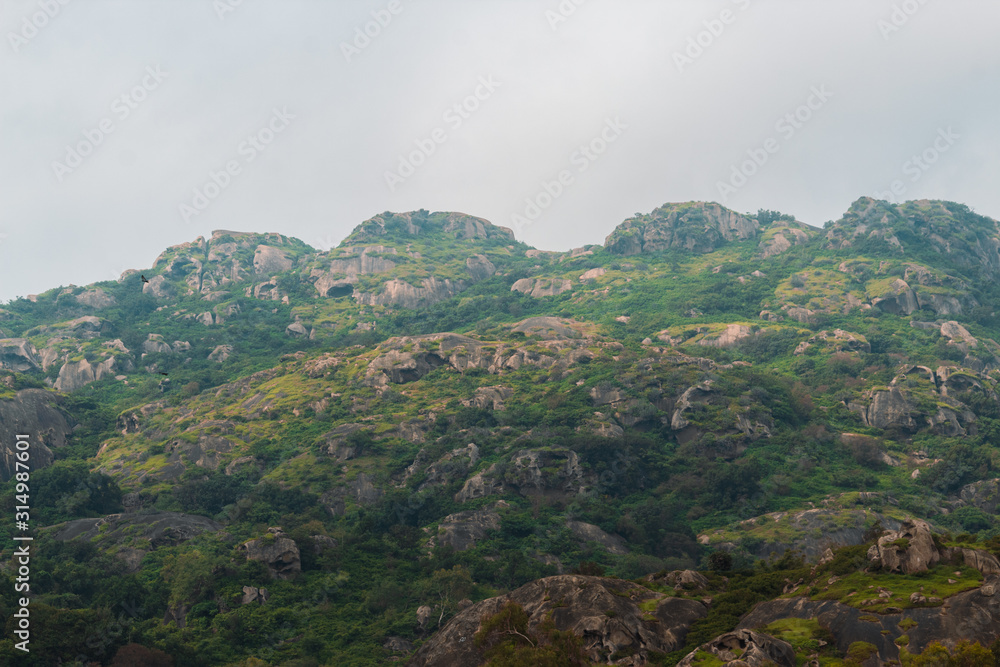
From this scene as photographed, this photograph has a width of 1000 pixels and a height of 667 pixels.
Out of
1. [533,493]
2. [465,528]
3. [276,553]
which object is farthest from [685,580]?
[533,493]

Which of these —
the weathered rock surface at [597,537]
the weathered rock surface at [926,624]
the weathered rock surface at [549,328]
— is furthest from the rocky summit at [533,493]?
the weathered rock surface at [549,328]

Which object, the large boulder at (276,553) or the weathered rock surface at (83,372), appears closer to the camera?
the large boulder at (276,553)

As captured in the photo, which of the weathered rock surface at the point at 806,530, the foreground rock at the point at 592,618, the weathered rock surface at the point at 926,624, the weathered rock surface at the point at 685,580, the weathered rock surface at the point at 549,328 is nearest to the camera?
the weathered rock surface at the point at 926,624

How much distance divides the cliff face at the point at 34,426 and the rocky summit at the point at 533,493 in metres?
0.60

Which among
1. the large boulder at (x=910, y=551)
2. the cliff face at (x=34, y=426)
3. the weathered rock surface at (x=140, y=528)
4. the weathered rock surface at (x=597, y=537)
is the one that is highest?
the cliff face at (x=34, y=426)

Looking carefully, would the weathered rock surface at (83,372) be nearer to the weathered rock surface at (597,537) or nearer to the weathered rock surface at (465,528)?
the weathered rock surface at (465,528)

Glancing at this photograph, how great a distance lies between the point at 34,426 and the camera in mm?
132625

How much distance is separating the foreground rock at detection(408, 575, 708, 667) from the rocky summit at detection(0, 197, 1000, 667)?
23 centimetres

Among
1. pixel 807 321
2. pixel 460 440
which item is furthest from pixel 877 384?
pixel 460 440

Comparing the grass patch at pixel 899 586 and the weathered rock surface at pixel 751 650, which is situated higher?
the grass patch at pixel 899 586

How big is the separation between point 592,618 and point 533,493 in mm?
59583

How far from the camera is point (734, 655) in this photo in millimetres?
41375

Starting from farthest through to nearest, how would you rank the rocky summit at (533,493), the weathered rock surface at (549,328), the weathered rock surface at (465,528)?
the weathered rock surface at (549,328), the weathered rock surface at (465,528), the rocky summit at (533,493)

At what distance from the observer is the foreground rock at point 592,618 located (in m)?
51.3
